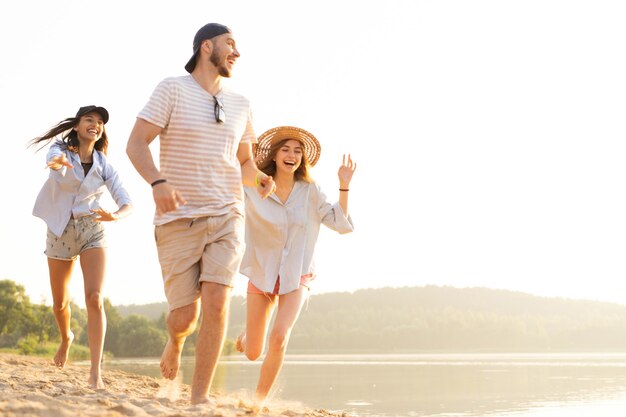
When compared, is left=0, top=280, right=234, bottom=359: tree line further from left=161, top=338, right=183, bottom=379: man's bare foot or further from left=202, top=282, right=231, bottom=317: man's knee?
left=202, top=282, right=231, bottom=317: man's knee

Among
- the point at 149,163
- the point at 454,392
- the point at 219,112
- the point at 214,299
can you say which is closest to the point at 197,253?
the point at 214,299

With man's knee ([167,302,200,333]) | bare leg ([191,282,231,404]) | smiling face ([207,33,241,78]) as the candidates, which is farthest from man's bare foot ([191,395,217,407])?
smiling face ([207,33,241,78])

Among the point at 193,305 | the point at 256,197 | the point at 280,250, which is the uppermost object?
the point at 256,197

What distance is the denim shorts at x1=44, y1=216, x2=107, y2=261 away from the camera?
24.3 ft

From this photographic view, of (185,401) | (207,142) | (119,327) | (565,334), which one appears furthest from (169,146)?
(565,334)

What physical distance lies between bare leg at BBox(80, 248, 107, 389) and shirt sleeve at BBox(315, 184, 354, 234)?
6.38 feet

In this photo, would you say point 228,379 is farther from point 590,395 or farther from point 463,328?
point 463,328

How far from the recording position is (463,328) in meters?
59.1

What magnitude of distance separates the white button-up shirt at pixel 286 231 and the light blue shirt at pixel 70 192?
1.16 meters

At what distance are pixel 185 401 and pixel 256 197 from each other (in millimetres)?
2044

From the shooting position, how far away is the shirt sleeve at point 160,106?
211 inches

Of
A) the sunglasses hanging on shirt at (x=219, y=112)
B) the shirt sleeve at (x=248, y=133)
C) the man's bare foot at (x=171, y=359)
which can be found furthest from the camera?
the man's bare foot at (x=171, y=359)

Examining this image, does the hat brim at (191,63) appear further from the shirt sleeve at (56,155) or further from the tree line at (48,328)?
the tree line at (48,328)

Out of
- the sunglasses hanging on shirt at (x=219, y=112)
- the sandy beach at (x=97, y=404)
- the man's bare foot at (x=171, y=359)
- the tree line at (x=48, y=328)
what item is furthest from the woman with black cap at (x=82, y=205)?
the tree line at (x=48, y=328)
